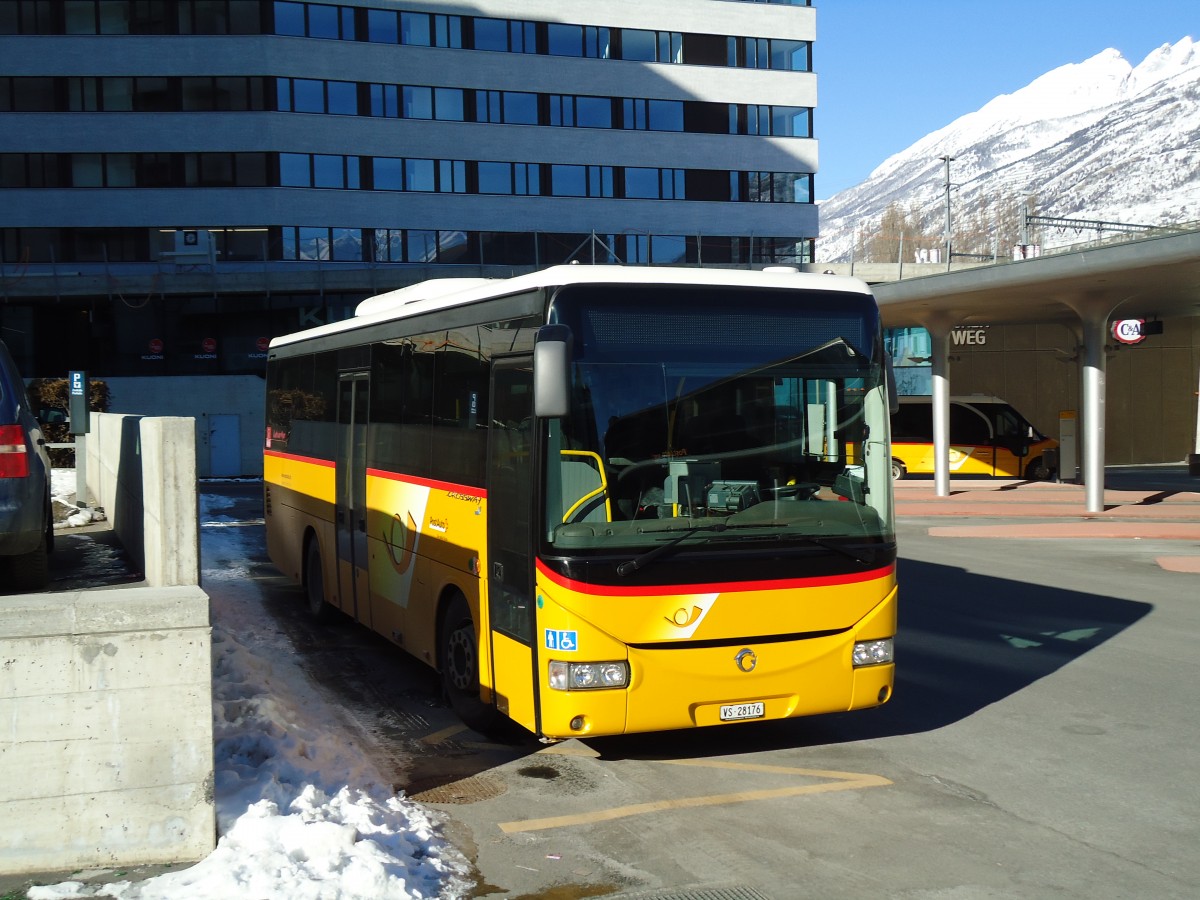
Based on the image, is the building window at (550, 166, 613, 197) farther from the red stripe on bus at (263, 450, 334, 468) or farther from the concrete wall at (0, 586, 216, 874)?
the concrete wall at (0, 586, 216, 874)

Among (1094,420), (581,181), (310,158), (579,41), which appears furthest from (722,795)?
(579,41)

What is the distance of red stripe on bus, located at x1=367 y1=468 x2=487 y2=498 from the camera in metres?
8.87

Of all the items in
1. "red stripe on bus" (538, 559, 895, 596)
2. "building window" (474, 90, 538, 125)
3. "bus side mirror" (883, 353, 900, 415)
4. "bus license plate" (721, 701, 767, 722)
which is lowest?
"bus license plate" (721, 701, 767, 722)

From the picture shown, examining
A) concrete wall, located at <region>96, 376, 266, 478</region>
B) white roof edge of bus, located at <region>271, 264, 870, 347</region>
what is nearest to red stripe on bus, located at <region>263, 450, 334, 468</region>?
white roof edge of bus, located at <region>271, 264, 870, 347</region>

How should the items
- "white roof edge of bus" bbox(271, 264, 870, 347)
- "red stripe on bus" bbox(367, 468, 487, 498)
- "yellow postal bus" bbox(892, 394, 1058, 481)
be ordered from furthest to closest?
"yellow postal bus" bbox(892, 394, 1058, 481) < "red stripe on bus" bbox(367, 468, 487, 498) < "white roof edge of bus" bbox(271, 264, 870, 347)

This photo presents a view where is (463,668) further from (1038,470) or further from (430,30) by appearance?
(430,30)

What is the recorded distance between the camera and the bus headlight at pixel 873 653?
27.1 ft

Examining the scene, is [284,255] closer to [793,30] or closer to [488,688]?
[793,30]

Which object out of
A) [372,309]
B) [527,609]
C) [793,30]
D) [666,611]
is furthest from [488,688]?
[793,30]

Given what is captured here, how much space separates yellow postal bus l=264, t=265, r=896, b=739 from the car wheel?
4734 mm

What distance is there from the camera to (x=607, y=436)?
25.3 ft

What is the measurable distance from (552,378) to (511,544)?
131 cm

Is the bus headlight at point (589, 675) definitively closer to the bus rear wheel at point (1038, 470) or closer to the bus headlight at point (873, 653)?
the bus headlight at point (873, 653)

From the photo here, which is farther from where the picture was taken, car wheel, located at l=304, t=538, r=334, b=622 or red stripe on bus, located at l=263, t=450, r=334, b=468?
car wheel, located at l=304, t=538, r=334, b=622
